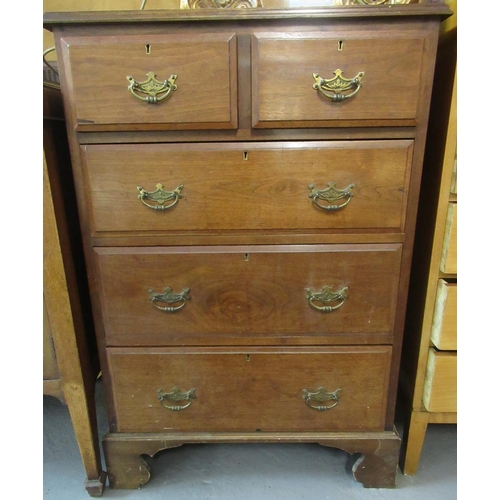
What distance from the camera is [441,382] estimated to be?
0.98m

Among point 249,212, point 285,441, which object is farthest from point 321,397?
point 249,212

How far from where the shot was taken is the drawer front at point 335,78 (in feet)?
2.51

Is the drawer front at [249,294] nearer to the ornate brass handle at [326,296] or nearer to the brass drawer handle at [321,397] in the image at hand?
the ornate brass handle at [326,296]

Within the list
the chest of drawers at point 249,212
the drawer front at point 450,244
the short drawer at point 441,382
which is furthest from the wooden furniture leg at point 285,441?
the drawer front at point 450,244

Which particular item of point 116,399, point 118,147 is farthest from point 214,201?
point 116,399

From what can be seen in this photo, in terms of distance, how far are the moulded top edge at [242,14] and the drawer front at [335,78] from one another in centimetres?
3

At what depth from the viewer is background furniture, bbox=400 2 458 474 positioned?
87 cm

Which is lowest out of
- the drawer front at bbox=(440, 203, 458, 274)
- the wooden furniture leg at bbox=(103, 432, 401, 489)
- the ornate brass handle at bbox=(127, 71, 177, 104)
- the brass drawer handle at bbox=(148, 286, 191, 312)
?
the wooden furniture leg at bbox=(103, 432, 401, 489)

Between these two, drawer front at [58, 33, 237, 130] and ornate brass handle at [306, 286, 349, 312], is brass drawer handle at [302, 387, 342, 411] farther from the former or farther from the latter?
drawer front at [58, 33, 237, 130]

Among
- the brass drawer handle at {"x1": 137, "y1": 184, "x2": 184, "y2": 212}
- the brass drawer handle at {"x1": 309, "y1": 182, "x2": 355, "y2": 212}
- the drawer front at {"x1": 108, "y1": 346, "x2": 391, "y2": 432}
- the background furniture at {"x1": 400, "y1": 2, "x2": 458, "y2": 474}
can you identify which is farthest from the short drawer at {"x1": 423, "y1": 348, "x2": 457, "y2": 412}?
the brass drawer handle at {"x1": 137, "y1": 184, "x2": 184, "y2": 212}

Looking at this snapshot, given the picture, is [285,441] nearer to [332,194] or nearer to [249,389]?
[249,389]

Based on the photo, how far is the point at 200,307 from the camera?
92cm

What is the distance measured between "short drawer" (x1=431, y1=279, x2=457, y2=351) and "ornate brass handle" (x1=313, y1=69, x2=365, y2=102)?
0.50 meters

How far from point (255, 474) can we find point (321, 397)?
0.36 meters
